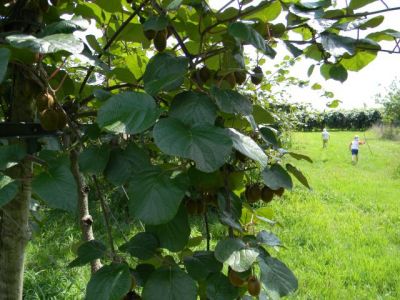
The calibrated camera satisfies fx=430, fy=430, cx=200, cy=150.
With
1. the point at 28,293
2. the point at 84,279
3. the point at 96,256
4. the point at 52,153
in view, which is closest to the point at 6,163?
the point at 52,153

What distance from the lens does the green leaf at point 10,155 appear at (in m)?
0.65

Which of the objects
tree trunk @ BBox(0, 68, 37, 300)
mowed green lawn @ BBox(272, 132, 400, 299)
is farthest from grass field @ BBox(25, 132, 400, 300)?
tree trunk @ BBox(0, 68, 37, 300)

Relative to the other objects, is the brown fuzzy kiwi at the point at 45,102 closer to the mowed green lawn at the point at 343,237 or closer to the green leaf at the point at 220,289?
the green leaf at the point at 220,289

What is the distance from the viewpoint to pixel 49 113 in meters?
0.69

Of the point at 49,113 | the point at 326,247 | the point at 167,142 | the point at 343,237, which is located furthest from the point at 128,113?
the point at 343,237

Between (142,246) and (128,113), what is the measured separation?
23 centimetres

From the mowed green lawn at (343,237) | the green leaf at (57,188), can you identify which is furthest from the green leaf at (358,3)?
the mowed green lawn at (343,237)

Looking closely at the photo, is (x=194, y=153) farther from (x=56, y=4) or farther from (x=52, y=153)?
(x=56, y=4)

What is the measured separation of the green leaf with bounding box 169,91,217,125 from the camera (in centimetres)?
60

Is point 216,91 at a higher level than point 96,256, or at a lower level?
higher

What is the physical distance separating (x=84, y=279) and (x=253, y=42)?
251 cm

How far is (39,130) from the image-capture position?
0.80m

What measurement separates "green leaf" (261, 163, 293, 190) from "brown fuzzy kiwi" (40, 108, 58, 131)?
0.37 meters

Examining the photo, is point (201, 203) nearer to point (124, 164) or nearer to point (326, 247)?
point (124, 164)
